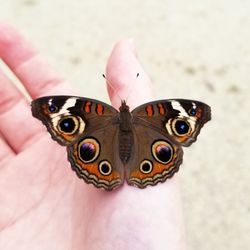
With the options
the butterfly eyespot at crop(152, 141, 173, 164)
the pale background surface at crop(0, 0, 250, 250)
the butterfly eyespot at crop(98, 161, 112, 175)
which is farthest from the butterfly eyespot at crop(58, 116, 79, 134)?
the pale background surface at crop(0, 0, 250, 250)

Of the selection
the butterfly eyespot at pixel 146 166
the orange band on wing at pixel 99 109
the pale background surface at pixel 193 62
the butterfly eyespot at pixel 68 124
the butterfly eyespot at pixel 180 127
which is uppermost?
the butterfly eyespot at pixel 68 124

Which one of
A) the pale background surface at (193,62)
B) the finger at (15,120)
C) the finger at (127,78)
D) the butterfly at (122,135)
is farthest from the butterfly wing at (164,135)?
the pale background surface at (193,62)

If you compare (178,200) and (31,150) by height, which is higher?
(31,150)

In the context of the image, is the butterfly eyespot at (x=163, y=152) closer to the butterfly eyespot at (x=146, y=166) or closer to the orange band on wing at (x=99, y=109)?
the butterfly eyespot at (x=146, y=166)

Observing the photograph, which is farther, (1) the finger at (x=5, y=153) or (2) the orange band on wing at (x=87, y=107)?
(1) the finger at (x=5, y=153)

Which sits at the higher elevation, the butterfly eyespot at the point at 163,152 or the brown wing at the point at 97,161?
the brown wing at the point at 97,161

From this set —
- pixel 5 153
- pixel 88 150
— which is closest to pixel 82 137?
pixel 88 150

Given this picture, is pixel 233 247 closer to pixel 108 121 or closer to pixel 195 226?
pixel 195 226

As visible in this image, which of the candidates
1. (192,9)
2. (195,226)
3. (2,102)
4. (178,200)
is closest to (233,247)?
(195,226)
